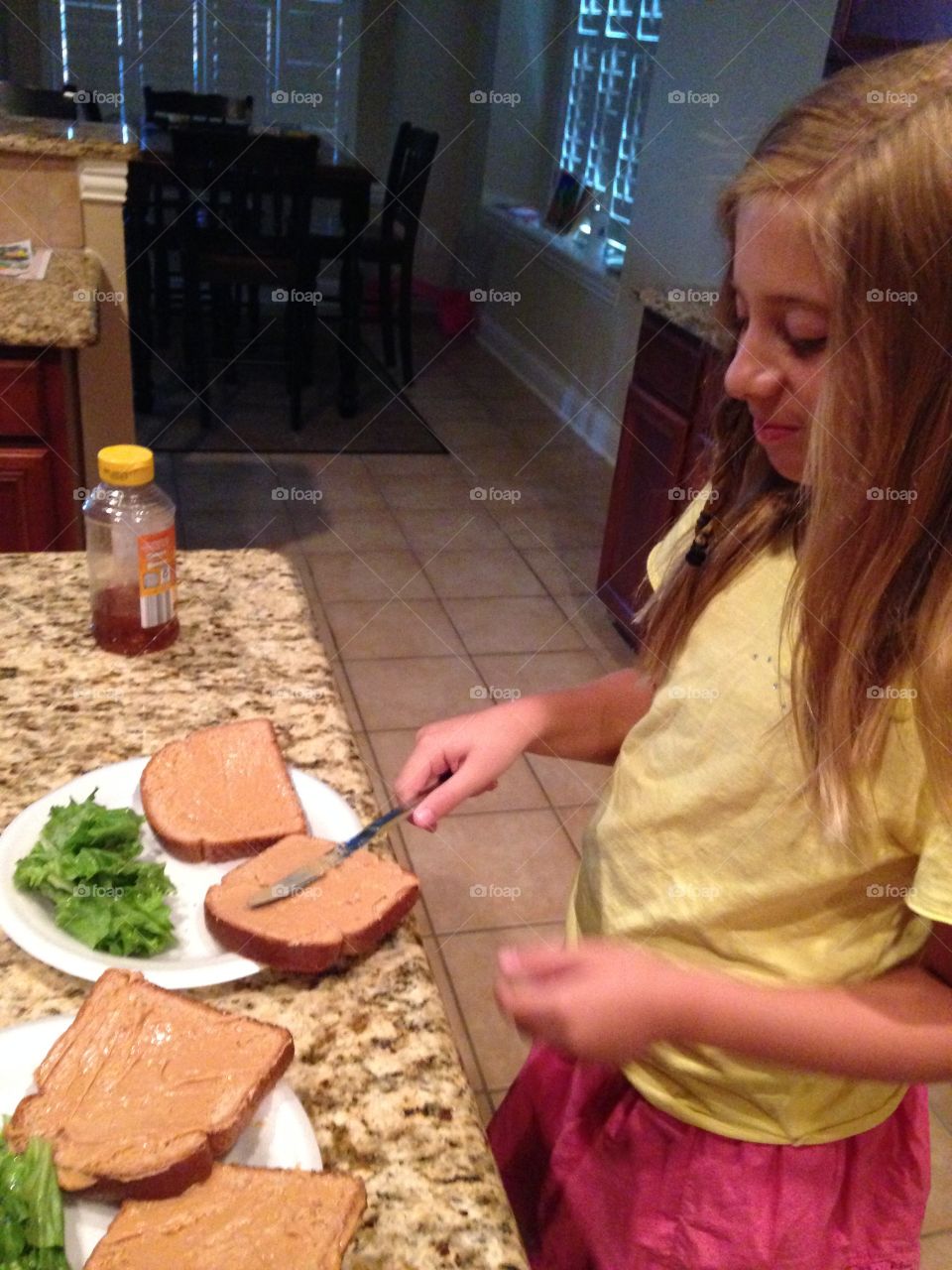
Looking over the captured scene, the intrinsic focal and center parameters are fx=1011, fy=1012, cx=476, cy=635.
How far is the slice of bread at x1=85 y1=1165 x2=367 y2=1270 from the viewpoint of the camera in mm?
419

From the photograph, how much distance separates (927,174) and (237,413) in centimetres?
348

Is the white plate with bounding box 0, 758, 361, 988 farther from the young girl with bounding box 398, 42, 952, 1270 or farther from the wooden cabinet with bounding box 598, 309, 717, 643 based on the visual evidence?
the wooden cabinet with bounding box 598, 309, 717, 643

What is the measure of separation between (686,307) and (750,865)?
170 centimetres

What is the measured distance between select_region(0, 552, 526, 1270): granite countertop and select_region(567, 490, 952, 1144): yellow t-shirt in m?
0.20

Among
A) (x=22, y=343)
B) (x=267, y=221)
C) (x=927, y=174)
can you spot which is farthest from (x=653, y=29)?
(x=927, y=174)

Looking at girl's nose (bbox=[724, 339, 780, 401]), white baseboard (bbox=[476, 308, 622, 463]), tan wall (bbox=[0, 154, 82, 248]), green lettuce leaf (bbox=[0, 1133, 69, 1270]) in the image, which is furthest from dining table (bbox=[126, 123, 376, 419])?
green lettuce leaf (bbox=[0, 1133, 69, 1270])

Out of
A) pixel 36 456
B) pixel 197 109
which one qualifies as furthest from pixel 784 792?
pixel 197 109

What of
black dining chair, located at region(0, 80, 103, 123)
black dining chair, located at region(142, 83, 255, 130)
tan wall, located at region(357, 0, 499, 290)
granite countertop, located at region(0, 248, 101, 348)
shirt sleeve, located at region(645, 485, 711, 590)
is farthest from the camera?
tan wall, located at region(357, 0, 499, 290)

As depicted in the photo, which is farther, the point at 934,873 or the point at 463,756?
the point at 463,756

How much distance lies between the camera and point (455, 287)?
5.46 metres

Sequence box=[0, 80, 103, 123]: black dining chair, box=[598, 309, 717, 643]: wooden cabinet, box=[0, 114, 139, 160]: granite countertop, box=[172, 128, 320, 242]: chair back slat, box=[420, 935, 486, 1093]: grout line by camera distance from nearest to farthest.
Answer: box=[420, 935, 486, 1093]: grout line → box=[0, 114, 139, 160]: granite countertop → box=[598, 309, 717, 643]: wooden cabinet → box=[0, 80, 103, 123]: black dining chair → box=[172, 128, 320, 242]: chair back slat

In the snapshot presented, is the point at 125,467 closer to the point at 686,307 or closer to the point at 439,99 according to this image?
the point at 686,307

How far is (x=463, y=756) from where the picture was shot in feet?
2.45

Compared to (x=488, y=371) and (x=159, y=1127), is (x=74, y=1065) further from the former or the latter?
(x=488, y=371)
